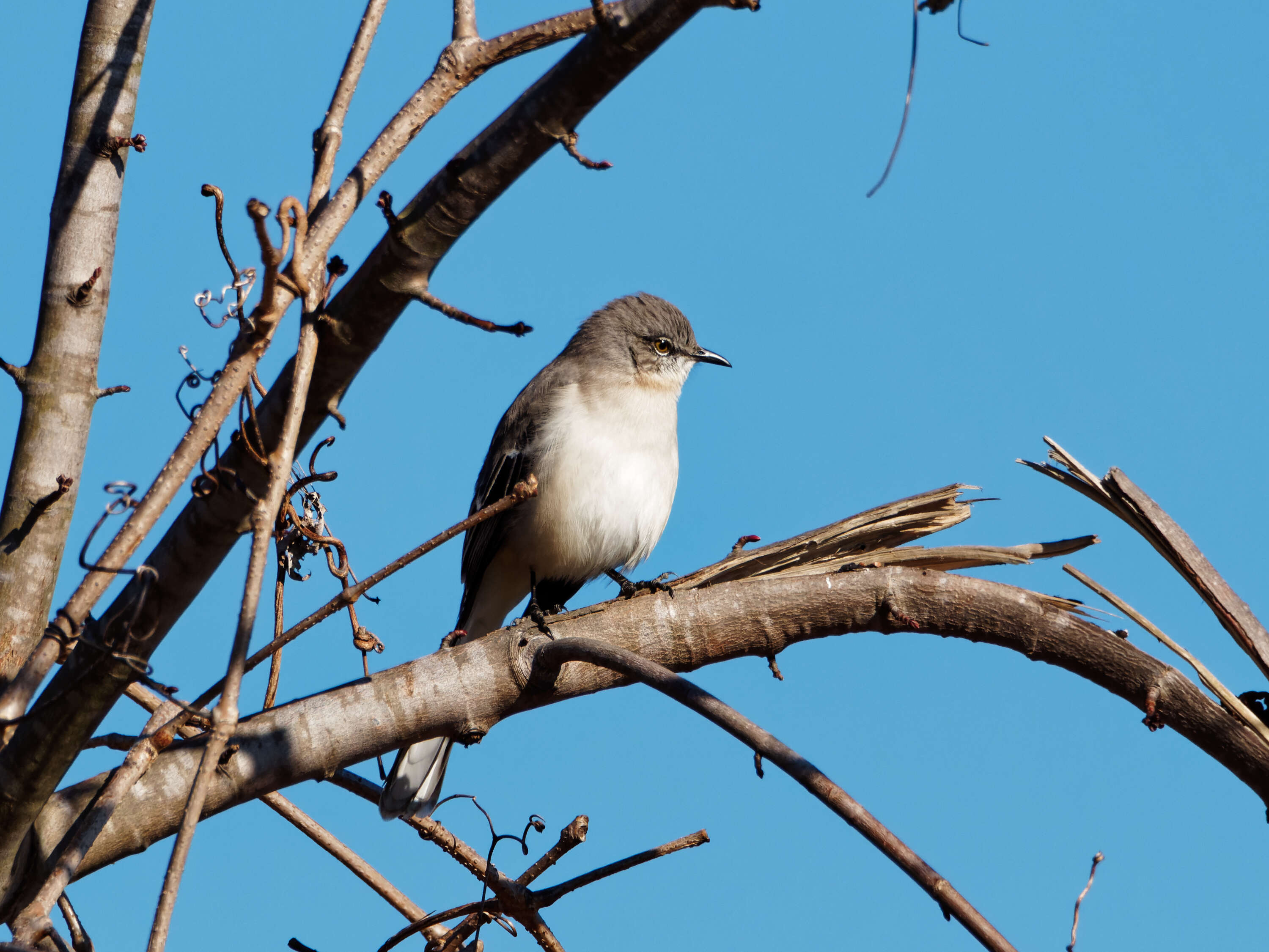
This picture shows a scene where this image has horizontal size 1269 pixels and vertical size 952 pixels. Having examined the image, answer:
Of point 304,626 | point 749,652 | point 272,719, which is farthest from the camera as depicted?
point 749,652

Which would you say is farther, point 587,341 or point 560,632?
point 587,341

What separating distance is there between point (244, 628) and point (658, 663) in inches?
66.6

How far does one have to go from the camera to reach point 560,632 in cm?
385

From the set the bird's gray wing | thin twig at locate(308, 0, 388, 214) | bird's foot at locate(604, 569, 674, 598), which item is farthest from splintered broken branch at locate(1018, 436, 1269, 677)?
the bird's gray wing

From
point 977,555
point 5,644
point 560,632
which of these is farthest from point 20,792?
point 977,555

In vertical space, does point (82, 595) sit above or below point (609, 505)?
below

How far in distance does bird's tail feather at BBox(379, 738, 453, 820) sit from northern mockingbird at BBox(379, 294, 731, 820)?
47 mm

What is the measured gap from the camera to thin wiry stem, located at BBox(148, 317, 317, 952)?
1.94 metres

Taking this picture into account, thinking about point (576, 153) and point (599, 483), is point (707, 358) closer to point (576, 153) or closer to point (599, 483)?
point (599, 483)

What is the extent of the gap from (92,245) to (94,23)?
0.77 meters

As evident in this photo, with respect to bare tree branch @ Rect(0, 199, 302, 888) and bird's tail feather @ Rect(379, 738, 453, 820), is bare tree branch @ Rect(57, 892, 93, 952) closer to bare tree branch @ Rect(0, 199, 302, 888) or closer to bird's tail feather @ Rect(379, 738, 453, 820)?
bare tree branch @ Rect(0, 199, 302, 888)

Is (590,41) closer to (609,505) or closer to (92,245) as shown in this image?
(92,245)

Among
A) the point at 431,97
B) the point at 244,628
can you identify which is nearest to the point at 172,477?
the point at 244,628

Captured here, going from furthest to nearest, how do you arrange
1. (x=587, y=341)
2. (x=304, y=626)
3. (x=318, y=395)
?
(x=587, y=341) → (x=304, y=626) → (x=318, y=395)
